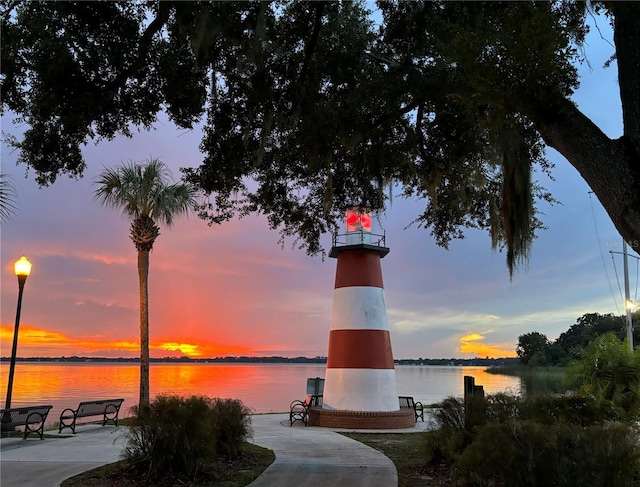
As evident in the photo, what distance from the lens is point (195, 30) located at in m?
6.48

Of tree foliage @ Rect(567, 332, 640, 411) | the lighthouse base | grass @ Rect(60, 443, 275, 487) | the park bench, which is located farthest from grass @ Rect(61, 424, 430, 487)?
the park bench

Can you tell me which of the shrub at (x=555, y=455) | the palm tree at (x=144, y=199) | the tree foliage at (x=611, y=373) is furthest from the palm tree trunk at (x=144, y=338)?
the shrub at (x=555, y=455)

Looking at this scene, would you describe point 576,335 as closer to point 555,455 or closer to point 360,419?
point 360,419

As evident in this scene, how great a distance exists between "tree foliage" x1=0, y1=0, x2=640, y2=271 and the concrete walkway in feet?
12.9

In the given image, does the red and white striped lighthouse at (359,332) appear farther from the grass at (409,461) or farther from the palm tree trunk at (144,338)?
the palm tree trunk at (144,338)

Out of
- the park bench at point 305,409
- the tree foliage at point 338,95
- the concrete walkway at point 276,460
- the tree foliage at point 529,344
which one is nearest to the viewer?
the tree foliage at point 338,95

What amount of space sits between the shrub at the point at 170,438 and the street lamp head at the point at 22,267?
7.18 meters

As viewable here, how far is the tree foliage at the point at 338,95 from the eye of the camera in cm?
518

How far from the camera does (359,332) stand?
52.0 ft

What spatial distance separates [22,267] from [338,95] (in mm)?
9357

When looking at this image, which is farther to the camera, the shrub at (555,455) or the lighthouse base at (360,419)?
the lighthouse base at (360,419)

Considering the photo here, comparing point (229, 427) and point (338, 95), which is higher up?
point (338, 95)

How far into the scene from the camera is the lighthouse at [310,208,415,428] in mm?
15570

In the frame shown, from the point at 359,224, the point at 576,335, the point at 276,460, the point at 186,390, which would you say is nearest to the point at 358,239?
the point at 359,224
